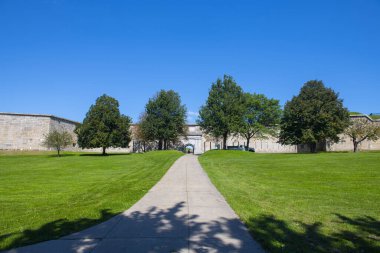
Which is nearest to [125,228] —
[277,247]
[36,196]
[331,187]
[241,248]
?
[241,248]

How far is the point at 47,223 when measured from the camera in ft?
22.6

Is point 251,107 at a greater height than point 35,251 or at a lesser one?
greater

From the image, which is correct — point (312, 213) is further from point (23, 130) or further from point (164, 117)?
point (23, 130)

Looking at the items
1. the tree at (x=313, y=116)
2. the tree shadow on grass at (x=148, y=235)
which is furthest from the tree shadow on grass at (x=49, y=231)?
the tree at (x=313, y=116)

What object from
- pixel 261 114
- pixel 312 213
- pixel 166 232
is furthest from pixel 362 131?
pixel 166 232

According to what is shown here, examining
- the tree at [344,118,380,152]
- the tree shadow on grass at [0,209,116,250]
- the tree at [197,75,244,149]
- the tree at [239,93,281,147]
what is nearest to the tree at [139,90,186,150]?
the tree at [197,75,244,149]

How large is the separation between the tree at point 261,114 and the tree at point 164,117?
1363 cm

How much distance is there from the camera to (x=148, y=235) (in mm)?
5852

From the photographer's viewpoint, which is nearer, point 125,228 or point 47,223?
point 125,228

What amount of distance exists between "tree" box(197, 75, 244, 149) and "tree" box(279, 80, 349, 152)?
1091cm

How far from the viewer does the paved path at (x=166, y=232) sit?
5.17 metres

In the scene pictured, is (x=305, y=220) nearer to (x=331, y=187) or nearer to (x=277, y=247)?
(x=277, y=247)

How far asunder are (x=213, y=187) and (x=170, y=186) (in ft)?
6.09

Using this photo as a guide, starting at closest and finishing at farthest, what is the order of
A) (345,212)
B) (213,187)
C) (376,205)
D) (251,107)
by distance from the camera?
(345,212), (376,205), (213,187), (251,107)
